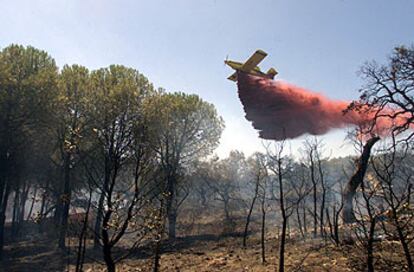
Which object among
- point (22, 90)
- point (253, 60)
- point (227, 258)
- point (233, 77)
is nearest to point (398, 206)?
point (227, 258)

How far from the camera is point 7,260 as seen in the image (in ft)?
82.6

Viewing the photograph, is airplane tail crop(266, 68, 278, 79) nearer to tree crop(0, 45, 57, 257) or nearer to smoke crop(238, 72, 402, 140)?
smoke crop(238, 72, 402, 140)

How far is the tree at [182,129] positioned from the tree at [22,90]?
9.30 metres

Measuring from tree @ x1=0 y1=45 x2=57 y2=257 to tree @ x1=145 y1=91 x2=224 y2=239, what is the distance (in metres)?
9.30

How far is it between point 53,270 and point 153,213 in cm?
1513

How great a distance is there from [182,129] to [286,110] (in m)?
12.2

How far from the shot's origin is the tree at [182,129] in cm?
3116

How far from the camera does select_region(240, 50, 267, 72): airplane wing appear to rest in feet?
72.6

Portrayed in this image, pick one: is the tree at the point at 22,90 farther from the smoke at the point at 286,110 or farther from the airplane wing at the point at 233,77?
the smoke at the point at 286,110

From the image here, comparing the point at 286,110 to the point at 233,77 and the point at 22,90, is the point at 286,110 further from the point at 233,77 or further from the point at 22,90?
the point at 22,90

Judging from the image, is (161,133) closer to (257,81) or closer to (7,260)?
(257,81)

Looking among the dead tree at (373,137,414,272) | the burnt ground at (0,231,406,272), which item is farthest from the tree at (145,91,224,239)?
the dead tree at (373,137,414,272)

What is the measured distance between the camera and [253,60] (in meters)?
22.7

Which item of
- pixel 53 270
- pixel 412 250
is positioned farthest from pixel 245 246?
pixel 53 270
